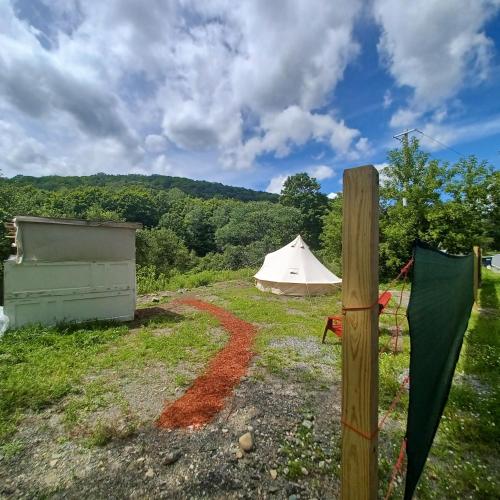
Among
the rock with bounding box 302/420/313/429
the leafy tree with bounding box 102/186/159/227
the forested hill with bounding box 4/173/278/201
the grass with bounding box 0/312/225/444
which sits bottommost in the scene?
the grass with bounding box 0/312/225/444

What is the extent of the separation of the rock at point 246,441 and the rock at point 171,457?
0.64 m

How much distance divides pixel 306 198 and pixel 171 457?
40.6m

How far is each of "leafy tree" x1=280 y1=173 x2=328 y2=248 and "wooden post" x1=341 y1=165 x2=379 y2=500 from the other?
36.7m

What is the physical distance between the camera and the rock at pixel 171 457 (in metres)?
2.66

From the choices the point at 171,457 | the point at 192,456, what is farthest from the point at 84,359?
the point at 192,456

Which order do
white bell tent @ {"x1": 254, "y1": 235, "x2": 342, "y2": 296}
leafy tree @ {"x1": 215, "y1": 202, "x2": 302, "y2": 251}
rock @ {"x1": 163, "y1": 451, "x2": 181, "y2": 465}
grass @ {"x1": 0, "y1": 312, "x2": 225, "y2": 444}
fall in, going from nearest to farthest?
rock @ {"x1": 163, "y1": 451, "x2": 181, "y2": 465}
grass @ {"x1": 0, "y1": 312, "x2": 225, "y2": 444}
white bell tent @ {"x1": 254, "y1": 235, "x2": 342, "y2": 296}
leafy tree @ {"x1": 215, "y1": 202, "x2": 302, "y2": 251}

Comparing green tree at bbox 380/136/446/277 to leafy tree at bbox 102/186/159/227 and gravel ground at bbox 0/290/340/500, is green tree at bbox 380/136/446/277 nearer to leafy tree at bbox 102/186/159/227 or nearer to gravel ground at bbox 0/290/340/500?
gravel ground at bbox 0/290/340/500

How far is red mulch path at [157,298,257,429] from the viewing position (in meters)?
3.37

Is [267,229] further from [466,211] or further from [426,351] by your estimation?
[426,351]

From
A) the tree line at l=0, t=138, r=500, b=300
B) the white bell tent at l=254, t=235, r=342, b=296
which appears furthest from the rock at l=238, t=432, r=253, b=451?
the tree line at l=0, t=138, r=500, b=300

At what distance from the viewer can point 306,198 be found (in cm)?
4106

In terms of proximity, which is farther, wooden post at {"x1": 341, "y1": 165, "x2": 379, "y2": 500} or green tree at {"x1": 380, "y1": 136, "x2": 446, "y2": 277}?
green tree at {"x1": 380, "y1": 136, "x2": 446, "y2": 277}

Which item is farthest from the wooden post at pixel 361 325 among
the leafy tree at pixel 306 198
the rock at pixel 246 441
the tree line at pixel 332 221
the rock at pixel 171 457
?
the leafy tree at pixel 306 198

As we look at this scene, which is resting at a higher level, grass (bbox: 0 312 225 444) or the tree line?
the tree line
